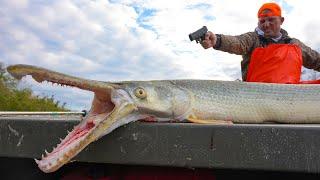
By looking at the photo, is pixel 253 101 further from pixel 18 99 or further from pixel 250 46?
pixel 18 99

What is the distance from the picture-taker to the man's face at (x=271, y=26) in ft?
19.7

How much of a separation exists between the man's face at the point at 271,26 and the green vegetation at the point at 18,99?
66.9ft

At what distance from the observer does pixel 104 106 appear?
2740 millimetres

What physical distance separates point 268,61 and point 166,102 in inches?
106

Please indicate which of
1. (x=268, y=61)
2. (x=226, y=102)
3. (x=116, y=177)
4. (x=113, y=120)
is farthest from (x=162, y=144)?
(x=268, y=61)

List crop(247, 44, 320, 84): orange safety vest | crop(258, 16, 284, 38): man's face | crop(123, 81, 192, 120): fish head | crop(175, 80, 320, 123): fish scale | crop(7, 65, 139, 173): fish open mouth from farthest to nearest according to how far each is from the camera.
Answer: crop(258, 16, 284, 38): man's face → crop(247, 44, 320, 84): orange safety vest → crop(175, 80, 320, 123): fish scale → crop(123, 81, 192, 120): fish head → crop(7, 65, 139, 173): fish open mouth

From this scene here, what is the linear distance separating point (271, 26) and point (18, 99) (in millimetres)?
22968

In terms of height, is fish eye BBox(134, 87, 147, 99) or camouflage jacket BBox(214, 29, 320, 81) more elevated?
camouflage jacket BBox(214, 29, 320, 81)

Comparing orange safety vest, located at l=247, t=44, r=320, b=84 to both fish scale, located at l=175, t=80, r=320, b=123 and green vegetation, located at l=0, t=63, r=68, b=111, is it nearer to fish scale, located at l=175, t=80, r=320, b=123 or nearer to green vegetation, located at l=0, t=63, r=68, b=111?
fish scale, located at l=175, t=80, r=320, b=123

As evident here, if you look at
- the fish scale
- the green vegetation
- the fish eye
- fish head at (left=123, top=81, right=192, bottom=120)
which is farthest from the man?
the green vegetation

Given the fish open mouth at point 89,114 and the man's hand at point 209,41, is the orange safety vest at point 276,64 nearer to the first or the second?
the man's hand at point 209,41

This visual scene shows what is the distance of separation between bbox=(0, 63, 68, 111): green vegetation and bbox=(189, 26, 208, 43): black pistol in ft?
69.2

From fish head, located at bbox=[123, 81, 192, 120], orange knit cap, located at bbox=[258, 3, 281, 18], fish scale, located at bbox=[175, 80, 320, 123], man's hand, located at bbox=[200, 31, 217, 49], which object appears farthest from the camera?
orange knit cap, located at bbox=[258, 3, 281, 18]

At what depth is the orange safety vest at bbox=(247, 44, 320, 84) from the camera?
17.5 ft
